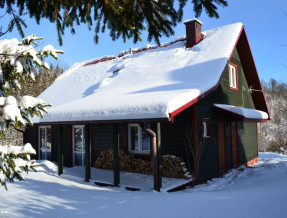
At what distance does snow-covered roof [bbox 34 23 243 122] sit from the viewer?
7512 millimetres

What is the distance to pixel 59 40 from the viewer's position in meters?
4.48

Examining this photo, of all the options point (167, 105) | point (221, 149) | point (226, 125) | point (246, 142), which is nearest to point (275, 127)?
point (246, 142)

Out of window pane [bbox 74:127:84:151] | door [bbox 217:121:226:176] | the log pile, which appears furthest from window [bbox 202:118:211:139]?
window pane [bbox 74:127:84:151]

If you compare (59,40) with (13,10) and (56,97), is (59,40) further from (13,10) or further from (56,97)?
(56,97)

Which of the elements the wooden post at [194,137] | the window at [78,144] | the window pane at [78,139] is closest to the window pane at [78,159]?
the window at [78,144]

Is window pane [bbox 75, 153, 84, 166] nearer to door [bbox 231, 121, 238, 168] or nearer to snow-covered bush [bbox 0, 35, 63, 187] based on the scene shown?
door [bbox 231, 121, 238, 168]

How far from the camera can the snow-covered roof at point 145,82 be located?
751 cm

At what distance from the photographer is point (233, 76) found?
489 inches

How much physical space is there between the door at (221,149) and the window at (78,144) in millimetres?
6231

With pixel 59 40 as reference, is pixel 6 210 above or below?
below

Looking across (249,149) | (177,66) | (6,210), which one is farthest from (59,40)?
(249,149)

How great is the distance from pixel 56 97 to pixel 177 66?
7.13 m

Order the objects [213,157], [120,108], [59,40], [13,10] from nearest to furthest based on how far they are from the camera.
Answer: [13,10]
[59,40]
[120,108]
[213,157]

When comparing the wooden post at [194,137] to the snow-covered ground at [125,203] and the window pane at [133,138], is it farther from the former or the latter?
the window pane at [133,138]
